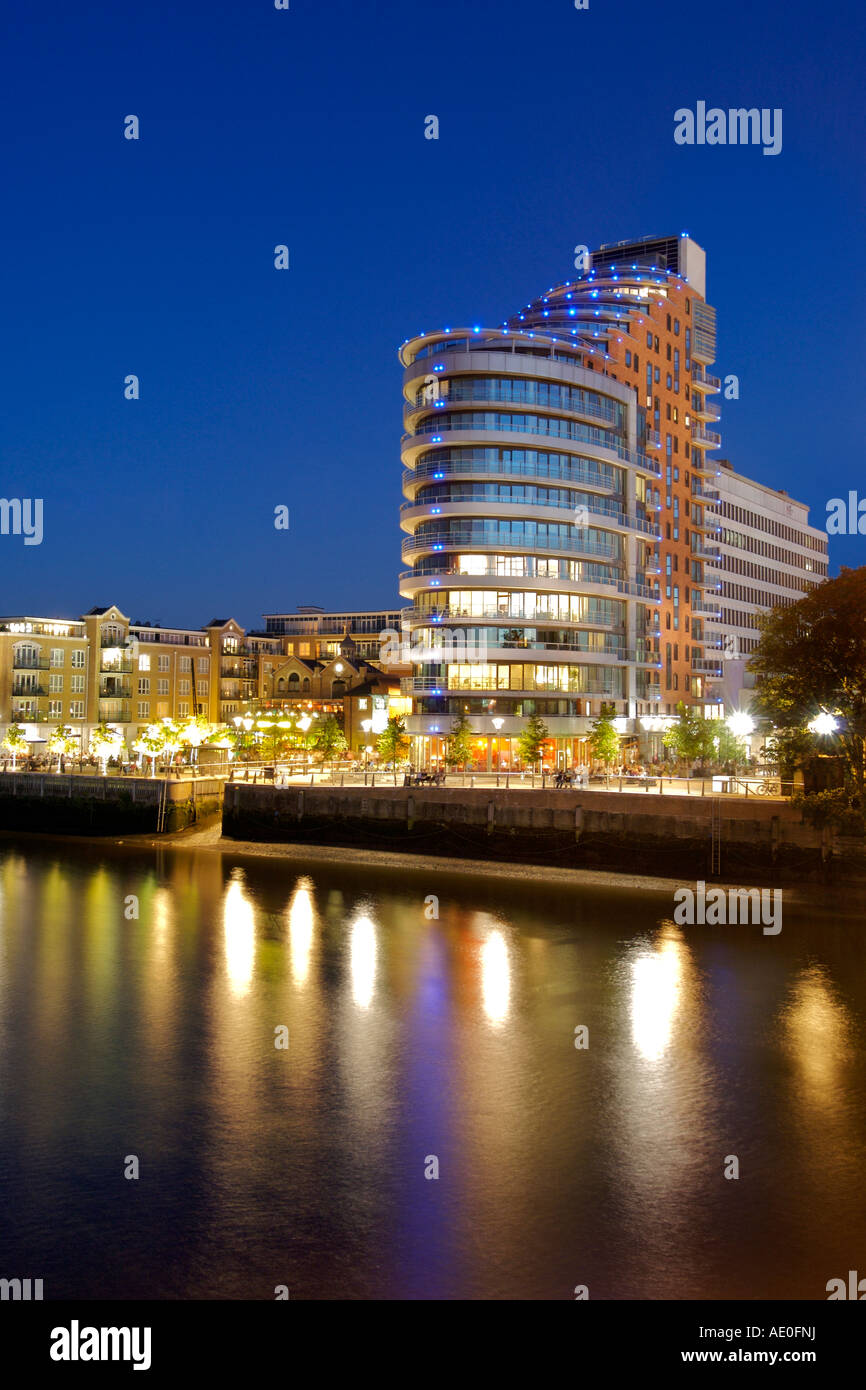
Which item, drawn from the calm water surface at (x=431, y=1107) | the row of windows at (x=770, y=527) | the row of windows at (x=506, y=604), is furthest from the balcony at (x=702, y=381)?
the calm water surface at (x=431, y=1107)

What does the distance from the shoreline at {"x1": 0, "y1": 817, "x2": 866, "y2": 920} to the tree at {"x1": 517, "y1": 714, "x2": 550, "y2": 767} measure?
14760 mm

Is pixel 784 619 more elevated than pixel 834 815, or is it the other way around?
pixel 784 619

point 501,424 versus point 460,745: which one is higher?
point 501,424

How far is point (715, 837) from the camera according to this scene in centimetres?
4622

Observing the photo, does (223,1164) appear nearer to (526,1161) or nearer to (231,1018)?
(526,1161)

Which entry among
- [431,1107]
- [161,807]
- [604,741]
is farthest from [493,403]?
[431,1107]

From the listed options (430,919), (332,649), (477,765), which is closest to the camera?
(430,919)

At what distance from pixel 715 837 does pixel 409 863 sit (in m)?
15.5

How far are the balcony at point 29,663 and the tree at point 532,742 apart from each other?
55.4 m

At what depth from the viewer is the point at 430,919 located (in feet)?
136

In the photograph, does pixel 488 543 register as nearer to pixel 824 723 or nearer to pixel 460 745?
pixel 460 745
